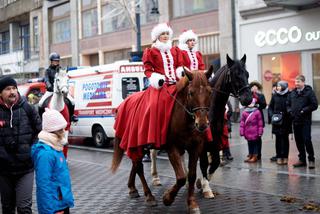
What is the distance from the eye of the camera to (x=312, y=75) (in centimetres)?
2112

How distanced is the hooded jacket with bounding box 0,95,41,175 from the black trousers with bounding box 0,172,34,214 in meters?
0.07

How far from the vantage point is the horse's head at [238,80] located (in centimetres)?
855

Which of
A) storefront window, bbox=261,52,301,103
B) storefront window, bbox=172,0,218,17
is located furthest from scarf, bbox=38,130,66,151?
storefront window, bbox=172,0,218,17

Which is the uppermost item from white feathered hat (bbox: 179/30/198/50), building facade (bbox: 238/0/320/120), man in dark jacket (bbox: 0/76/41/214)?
building facade (bbox: 238/0/320/120)

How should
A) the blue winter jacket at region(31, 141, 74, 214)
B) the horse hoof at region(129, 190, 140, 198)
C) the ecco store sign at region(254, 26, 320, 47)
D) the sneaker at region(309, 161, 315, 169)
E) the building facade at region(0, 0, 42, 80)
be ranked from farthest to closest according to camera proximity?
the building facade at region(0, 0, 42, 80) → the ecco store sign at region(254, 26, 320, 47) → the sneaker at region(309, 161, 315, 169) → the horse hoof at region(129, 190, 140, 198) → the blue winter jacket at region(31, 141, 74, 214)

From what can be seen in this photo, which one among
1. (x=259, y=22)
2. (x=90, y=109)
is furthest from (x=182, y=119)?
(x=259, y=22)

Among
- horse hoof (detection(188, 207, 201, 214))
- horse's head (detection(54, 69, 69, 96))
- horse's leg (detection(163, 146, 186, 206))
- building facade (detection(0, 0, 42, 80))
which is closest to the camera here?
horse's leg (detection(163, 146, 186, 206))

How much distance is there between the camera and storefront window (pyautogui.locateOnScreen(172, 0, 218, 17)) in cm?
2548

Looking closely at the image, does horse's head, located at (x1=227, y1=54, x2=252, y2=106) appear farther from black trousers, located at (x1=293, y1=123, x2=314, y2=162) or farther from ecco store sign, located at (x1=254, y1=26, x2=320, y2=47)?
ecco store sign, located at (x1=254, y1=26, x2=320, y2=47)

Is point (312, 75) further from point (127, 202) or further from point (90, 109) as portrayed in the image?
point (127, 202)

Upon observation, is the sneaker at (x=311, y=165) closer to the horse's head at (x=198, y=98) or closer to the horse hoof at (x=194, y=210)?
the horse hoof at (x=194, y=210)

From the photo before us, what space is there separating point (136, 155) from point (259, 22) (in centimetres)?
1584

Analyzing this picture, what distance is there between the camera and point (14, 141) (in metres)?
5.79

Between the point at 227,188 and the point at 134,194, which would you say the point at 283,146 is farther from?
the point at 134,194
